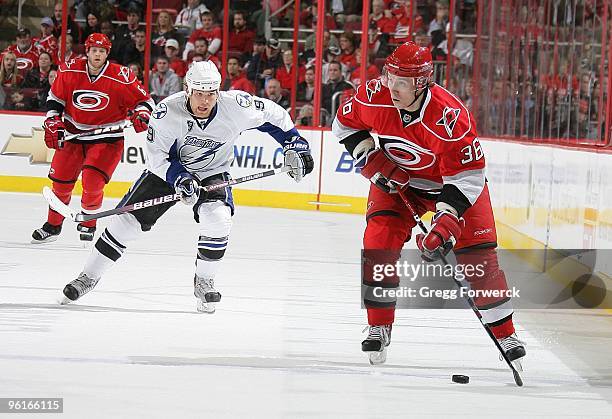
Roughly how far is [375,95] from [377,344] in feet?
2.81

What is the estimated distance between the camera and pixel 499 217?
8.92 meters

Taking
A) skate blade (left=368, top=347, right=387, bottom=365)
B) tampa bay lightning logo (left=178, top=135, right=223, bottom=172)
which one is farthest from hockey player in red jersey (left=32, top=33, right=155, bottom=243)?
skate blade (left=368, top=347, right=387, bottom=365)

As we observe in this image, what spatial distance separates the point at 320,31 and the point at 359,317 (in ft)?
20.4

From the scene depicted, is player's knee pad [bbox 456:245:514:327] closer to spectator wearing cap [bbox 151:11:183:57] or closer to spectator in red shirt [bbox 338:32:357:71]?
spectator in red shirt [bbox 338:32:357:71]

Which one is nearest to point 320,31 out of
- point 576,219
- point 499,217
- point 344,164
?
point 344,164

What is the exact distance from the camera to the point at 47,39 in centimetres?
1258

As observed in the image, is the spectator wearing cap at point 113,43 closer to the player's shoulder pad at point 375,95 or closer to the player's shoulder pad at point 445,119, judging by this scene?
the player's shoulder pad at point 375,95

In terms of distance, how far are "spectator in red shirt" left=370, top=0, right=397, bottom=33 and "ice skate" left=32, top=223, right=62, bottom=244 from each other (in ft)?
16.2

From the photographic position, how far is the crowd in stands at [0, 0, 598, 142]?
11.7m

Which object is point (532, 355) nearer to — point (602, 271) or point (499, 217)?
point (602, 271)

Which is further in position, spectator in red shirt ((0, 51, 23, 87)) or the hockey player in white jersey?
spectator in red shirt ((0, 51, 23, 87))

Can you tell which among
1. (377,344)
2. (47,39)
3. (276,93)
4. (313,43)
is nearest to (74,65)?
(276,93)

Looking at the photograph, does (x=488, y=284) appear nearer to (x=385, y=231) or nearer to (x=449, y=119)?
(x=385, y=231)

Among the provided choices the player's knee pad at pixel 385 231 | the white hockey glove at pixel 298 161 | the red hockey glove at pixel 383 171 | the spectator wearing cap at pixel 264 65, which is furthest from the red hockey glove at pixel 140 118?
the spectator wearing cap at pixel 264 65
